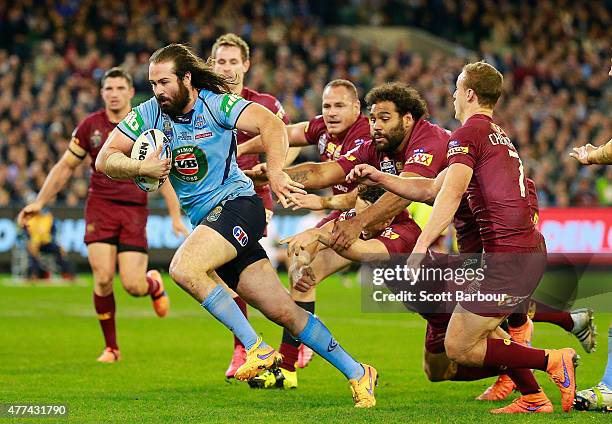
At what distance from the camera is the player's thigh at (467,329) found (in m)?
7.33

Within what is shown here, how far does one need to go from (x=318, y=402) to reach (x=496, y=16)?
2809cm

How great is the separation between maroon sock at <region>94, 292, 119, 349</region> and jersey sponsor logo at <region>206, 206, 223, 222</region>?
353 centimetres

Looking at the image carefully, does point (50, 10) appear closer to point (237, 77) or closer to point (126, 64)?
point (126, 64)

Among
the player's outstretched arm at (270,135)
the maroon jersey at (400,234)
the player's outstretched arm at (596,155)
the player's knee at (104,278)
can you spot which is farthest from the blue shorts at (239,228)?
the player's knee at (104,278)

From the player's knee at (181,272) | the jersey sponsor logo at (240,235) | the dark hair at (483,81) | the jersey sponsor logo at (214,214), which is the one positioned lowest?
the player's knee at (181,272)

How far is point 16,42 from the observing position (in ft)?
86.6

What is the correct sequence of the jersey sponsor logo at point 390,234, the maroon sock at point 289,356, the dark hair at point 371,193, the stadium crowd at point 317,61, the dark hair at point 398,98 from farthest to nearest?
the stadium crowd at point 317,61
the maroon sock at point 289,356
the dark hair at point 371,193
the jersey sponsor logo at point 390,234
the dark hair at point 398,98

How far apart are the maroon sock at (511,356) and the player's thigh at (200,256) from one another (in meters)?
1.87

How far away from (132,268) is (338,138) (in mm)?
2766

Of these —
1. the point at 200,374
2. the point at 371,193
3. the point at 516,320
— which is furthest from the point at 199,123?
the point at 516,320

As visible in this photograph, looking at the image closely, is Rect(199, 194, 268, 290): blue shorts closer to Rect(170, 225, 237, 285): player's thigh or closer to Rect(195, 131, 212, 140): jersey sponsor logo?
Rect(170, 225, 237, 285): player's thigh

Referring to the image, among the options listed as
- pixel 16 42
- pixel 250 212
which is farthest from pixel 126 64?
pixel 250 212

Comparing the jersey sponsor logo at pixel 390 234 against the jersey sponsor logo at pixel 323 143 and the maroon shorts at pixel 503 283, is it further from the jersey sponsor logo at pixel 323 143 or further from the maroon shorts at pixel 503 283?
the jersey sponsor logo at pixel 323 143

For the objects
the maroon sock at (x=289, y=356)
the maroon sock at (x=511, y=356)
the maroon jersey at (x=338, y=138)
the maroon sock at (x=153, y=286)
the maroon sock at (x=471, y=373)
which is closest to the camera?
the maroon sock at (x=511, y=356)
